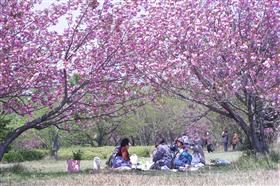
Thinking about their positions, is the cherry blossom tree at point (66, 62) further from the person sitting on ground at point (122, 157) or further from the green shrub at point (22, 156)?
the green shrub at point (22, 156)

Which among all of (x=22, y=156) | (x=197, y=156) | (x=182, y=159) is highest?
(x=22, y=156)

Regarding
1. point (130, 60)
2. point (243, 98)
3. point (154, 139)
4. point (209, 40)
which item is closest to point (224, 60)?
point (209, 40)

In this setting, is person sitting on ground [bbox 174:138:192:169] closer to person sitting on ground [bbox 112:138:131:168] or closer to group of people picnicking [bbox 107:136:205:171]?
group of people picnicking [bbox 107:136:205:171]

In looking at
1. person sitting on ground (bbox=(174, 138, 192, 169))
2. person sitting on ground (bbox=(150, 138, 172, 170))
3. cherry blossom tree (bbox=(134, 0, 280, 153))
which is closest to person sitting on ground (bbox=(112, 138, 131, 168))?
person sitting on ground (bbox=(150, 138, 172, 170))

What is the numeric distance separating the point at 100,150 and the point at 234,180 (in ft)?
62.6

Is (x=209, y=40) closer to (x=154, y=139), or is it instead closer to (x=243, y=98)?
(x=243, y=98)

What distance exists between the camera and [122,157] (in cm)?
1407

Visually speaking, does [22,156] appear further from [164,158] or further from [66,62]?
[66,62]

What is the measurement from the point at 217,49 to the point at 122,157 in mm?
4038

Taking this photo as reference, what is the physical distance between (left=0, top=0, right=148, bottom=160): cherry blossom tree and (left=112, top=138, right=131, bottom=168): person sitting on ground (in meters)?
1.44

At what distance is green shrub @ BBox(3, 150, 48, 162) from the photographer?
953 inches

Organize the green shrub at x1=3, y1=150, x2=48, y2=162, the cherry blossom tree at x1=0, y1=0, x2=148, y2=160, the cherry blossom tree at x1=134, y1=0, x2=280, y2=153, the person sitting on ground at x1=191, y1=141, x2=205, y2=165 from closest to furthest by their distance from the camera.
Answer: the cherry blossom tree at x1=0, y1=0, x2=148, y2=160
the cherry blossom tree at x1=134, y1=0, x2=280, y2=153
the person sitting on ground at x1=191, y1=141, x2=205, y2=165
the green shrub at x1=3, y1=150, x2=48, y2=162

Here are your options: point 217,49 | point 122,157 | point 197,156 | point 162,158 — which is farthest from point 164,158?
point 217,49

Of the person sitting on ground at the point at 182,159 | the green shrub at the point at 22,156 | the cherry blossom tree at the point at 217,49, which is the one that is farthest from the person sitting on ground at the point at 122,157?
the green shrub at the point at 22,156
